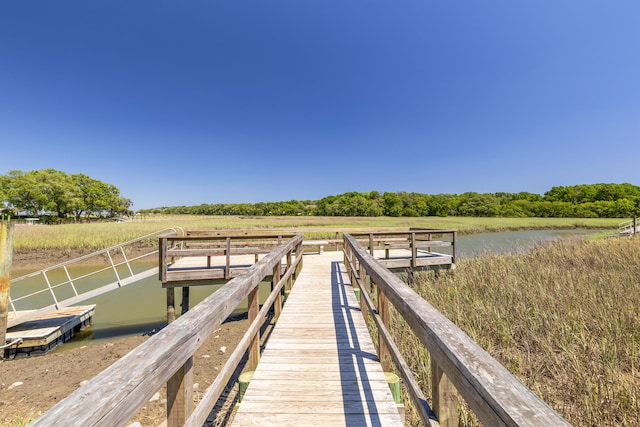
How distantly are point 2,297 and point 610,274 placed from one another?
43.2 ft

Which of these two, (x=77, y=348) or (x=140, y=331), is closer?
(x=77, y=348)

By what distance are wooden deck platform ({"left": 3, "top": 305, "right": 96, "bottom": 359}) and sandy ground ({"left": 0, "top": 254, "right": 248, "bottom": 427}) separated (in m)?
0.23

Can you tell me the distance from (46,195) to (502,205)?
307 ft

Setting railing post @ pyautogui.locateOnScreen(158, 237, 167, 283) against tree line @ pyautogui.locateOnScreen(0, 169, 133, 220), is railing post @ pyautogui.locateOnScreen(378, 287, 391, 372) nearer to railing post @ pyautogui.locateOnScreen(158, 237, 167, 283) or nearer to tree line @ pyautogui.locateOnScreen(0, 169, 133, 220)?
railing post @ pyautogui.locateOnScreen(158, 237, 167, 283)

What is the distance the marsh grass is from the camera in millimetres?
2803

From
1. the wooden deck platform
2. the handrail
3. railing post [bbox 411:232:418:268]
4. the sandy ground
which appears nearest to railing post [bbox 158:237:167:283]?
the sandy ground

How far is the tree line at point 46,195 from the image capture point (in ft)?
149

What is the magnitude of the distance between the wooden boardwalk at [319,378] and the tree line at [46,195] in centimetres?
6021

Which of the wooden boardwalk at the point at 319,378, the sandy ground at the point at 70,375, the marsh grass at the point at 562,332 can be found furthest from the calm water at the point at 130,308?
the marsh grass at the point at 562,332

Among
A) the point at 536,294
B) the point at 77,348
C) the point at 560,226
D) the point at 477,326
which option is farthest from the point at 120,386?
the point at 560,226

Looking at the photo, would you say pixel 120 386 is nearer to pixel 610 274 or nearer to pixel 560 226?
pixel 610 274

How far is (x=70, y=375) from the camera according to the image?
16.1 ft

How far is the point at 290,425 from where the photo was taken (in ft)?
6.56

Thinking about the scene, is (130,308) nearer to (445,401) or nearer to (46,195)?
(445,401)
